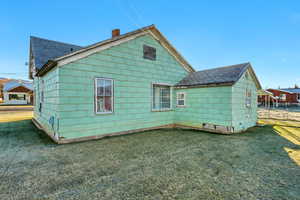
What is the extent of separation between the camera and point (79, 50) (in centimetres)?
541

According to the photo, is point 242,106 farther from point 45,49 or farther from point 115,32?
point 45,49

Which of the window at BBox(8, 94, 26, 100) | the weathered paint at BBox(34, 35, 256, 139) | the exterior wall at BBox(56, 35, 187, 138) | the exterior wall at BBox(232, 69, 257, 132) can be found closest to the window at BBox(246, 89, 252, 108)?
the exterior wall at BBox(232, 69, 257, 132)

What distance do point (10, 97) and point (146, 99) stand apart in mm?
40752

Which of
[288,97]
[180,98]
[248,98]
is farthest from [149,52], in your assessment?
[288,97]

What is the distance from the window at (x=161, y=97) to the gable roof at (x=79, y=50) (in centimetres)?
229

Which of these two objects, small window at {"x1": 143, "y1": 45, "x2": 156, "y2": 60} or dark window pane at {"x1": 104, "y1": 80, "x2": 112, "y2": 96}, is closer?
dark window pane at {"x1": 104, "y1": 80, "x2": 112, "y2": 96}

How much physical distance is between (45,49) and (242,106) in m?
13.3

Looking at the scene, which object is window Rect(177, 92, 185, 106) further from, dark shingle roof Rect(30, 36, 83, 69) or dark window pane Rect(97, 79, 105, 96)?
dark shingle roof Rect(30, 36, 83, 69)

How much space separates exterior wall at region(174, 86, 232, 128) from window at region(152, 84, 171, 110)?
0.65 meters

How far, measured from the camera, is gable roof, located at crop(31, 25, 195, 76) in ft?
17.3

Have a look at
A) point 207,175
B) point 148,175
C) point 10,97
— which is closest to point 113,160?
point 148,175

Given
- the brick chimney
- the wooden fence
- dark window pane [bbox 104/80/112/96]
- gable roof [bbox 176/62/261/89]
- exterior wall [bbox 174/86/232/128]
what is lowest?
the wooden fence

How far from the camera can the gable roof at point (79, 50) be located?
5.28m

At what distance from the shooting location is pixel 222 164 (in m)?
3.52
